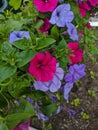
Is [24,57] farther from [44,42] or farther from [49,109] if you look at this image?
[49,109]

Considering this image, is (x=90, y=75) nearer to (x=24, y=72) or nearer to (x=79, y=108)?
(x=79, y=108)

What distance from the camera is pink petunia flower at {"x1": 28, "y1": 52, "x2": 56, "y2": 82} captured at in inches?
45.6

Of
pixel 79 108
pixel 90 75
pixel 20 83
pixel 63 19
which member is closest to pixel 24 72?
pixel 20 83

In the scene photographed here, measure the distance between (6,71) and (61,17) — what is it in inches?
14.1

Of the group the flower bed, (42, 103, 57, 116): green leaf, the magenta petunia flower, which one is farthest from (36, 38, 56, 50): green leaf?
(42, 103, 57, 116): green leaf

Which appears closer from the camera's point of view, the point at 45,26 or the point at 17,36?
the point at 17,36

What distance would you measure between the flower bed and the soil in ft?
2.71

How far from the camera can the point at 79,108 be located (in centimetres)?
246

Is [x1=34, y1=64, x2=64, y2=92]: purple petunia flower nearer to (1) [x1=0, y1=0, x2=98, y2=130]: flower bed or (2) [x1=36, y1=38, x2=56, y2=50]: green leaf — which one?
(1) [x1=0, y1=0, x2=98, y2=130]: flower bed

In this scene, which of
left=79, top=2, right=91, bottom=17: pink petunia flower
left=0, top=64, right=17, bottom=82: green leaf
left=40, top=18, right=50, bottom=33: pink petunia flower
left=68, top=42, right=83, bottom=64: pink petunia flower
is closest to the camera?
left=0, top=64, right=17, bottom=82: green leaf

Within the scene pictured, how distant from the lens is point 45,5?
1408mm

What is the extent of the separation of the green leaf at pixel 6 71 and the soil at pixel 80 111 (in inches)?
48.9

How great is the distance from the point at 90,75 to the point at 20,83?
60.0 inches

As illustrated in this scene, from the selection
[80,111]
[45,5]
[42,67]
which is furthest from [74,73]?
[80,111]
